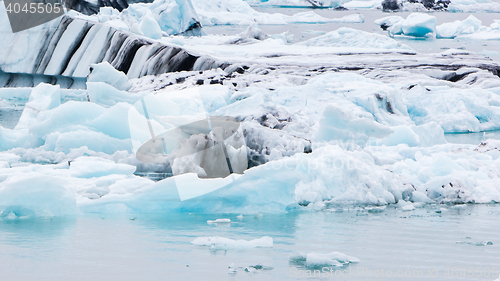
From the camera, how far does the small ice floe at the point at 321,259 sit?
10.3 ft

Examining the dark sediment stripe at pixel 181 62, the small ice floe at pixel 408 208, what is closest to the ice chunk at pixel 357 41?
the dark sediment stripe at pixel 181 62

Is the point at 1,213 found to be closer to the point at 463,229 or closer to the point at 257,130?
the point at 257,130

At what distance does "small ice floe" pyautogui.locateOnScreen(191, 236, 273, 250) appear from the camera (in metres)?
3.46

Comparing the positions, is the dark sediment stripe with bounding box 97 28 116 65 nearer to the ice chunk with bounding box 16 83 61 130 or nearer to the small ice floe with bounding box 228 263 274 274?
the ice chunk with bounding box 16 83 61 130

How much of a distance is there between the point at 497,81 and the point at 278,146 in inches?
234

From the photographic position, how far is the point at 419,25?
71.8 feet

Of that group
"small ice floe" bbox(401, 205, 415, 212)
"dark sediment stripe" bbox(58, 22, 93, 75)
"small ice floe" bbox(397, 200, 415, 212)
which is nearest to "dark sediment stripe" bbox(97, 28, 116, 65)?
"dark sediment stripe" bbox(58, 22, 93, 75)

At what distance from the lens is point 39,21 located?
460 inches

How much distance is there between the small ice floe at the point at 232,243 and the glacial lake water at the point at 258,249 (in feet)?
0.12

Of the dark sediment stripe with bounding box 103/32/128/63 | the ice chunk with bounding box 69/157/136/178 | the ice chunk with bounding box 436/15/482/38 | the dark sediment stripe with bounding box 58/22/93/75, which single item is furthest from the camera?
the ice chunk with bounding box 436/15/482/38

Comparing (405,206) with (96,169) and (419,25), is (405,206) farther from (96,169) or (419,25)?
(419,25)

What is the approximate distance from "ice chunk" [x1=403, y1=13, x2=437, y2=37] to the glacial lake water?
61.3ft

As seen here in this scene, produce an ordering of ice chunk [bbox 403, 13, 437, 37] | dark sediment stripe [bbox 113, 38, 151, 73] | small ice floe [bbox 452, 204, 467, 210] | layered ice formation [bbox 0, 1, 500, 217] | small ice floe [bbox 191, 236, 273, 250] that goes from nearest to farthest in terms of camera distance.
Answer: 1. small ice floe [bbox 191, 236, 273, 250]
2. layered ice formation [bbox 0, 1, 500, 217]
3. small ice floe [bbox 452, 204, 467, 210]
4. dark sediment stripe [bbox 113, 38, 151, 73]
5. ice chunk [bbox 403, 13, 437, 37]

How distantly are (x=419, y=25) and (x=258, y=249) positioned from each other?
20.4m
